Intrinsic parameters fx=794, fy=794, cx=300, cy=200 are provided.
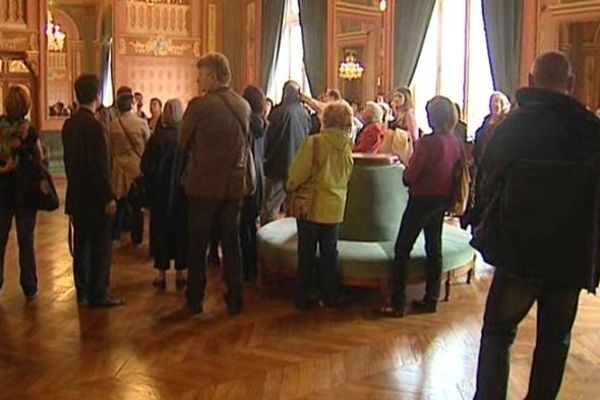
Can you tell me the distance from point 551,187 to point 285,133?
3626 millimetres

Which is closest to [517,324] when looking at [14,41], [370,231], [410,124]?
[370,231]

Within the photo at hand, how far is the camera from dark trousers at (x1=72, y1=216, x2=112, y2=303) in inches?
191

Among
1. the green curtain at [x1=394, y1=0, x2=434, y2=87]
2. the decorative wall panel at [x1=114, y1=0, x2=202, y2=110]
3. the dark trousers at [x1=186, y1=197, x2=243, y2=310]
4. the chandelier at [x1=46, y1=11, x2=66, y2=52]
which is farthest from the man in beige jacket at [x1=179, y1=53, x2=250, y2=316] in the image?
the chandelier at [x1=46, y1=11, x2=66, y2=52]

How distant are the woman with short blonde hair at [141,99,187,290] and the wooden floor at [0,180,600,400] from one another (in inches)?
13.5

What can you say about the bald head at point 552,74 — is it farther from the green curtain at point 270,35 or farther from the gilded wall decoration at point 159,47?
the gilded wall decoration at point 159,47

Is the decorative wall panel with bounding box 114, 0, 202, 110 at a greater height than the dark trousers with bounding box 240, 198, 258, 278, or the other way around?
the decorative wall panel with bounding box 114, 0, 202, 110

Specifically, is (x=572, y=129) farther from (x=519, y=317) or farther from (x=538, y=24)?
(x=538, y=24)

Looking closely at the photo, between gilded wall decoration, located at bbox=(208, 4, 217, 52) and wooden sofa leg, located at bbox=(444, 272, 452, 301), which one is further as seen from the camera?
gilded wall decoration, located at bbox=(208, 4, 217, 52)

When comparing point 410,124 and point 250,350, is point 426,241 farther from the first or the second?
point 410,124

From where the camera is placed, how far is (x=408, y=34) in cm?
999

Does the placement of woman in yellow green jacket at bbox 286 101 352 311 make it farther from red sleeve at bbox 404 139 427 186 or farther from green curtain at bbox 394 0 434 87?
green curtain at bbox 394 0 434 87

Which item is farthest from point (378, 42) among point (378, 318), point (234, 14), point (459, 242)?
point (378, 318)

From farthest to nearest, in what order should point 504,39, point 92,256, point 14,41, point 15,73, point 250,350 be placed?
point 15,73 < point 14,41 < point 504,39 < point 92,256 < point 250,350

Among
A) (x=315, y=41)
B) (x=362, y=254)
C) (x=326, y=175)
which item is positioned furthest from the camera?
(x=315, y=41)
